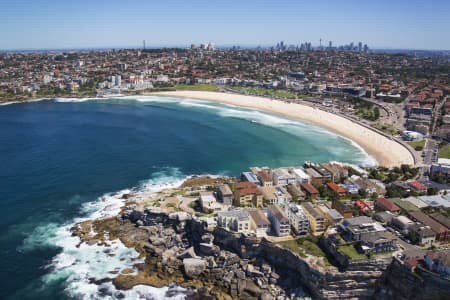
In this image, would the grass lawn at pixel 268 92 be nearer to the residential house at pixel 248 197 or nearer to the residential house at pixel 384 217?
the residential house at pixel 248 197

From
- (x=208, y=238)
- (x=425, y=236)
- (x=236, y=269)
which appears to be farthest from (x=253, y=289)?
(x=425, y=236)

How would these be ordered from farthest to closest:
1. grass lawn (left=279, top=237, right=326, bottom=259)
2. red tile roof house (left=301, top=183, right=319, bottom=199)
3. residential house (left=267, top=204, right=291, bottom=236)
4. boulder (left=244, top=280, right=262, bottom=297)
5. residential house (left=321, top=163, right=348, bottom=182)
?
residential house (left=321, top=163, right=348, bottom=182) < red tile roof house (left=301, top=183, right=319, bottom=199) < residential house (left=267, top=204, right=291, bottom=236) < grass lawn (left=279, top=237, right=326, bottom=259) < boulder (left=244, top=280, right=262, bottom=297)

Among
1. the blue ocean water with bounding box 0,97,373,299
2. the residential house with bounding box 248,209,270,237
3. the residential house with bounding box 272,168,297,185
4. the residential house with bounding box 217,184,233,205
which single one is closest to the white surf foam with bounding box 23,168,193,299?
the blue ocean water with bounding box 0,97,373,299

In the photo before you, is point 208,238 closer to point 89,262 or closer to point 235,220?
point 235,220

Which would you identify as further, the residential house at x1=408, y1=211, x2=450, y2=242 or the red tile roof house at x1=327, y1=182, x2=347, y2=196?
the red tile roof house at x1=327, y1=182, x2=347, y2=196

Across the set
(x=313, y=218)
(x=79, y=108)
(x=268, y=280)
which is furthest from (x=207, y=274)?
(x=79, y=108)

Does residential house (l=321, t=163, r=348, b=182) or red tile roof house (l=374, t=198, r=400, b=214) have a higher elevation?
residential house (l=321, t=163, r=348, b=182)

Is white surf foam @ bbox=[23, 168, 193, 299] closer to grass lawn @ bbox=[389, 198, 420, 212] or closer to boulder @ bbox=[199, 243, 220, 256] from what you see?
boulder @ bbox=[199, 243, 220, 256]
